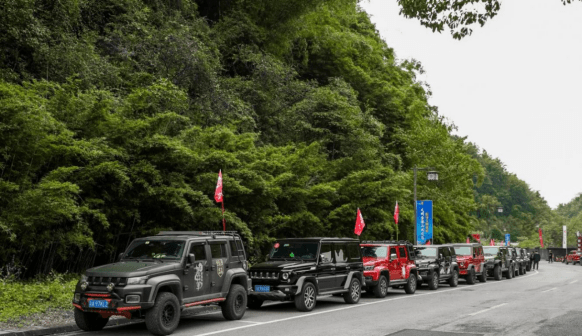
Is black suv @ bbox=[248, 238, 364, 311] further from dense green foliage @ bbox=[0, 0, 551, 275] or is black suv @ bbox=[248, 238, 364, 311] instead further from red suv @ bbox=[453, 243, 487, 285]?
red suv @ bbox=[453, 243, 487, 285]

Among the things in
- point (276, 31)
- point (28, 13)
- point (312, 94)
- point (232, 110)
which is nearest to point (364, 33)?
point (276, 31)

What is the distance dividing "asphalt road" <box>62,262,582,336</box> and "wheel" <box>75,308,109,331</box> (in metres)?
0.19

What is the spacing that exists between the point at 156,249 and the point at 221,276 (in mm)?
1627

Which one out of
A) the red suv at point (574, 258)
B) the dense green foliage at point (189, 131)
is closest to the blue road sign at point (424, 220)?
the dense green foliage at point (189, 131)

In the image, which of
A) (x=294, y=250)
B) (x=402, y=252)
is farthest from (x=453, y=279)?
(x=294, y=250)

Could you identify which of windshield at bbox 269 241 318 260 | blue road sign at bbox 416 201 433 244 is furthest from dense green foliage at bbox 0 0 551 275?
windshield at bbox 269 241 318 260

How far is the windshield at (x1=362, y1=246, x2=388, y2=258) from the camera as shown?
1981cm

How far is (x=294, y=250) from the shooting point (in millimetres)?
15867

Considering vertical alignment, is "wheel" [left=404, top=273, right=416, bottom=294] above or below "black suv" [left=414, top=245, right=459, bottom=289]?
below

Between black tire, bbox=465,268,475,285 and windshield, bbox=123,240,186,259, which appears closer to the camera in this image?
windshield, bbox=123,240,186,259

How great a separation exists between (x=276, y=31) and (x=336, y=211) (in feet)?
46.9

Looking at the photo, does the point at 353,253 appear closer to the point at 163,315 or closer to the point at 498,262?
the point at 163,315

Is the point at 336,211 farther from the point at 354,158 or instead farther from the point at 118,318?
the point at 118,318

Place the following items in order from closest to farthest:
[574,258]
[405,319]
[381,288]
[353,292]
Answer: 1. [405,319]
2. [353,292]
3. [381,288]
4. [574,258]
